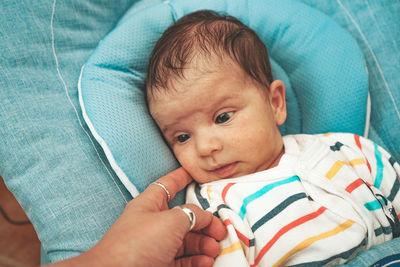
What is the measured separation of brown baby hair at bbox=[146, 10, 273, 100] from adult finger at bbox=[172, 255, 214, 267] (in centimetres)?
47

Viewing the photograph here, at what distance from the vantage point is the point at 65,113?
939 mm

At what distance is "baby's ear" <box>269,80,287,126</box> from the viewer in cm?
Result: 101

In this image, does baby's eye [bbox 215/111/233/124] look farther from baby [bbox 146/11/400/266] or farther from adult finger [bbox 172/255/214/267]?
adult finger [bbox 172/255/214/267]

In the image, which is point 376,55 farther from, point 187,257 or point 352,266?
point 187,257

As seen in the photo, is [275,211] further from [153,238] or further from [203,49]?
[203,49]

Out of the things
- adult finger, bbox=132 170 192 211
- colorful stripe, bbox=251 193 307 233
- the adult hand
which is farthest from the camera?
colorful stripe, bbox=251 193 307 233

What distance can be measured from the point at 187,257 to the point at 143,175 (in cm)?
26

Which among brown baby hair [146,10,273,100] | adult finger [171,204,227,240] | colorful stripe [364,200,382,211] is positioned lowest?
adult finger [171,204,227,240]

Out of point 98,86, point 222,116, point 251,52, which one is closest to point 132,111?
point 98,86

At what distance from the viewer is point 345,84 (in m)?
1.08

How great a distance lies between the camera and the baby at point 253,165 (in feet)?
2.66

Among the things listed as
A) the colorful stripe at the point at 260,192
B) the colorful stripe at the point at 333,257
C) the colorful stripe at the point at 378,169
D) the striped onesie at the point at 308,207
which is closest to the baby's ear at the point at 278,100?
the striped onesie at the point at 308,207

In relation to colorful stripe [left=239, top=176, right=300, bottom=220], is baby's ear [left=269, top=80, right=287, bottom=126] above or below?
above

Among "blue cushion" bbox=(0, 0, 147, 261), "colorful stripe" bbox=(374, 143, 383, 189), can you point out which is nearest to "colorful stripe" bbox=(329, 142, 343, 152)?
"colorful stripe" bbox=(374, 143, 383, 189)
